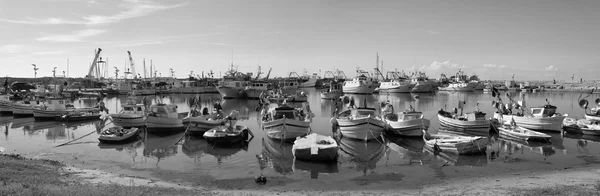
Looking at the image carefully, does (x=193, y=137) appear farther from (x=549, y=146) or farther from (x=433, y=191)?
(x=549, y=146)

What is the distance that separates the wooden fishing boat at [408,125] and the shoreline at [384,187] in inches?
350

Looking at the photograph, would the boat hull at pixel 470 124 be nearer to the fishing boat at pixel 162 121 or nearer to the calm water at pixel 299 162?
the calm water at pixel 299 162

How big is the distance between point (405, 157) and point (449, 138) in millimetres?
3334

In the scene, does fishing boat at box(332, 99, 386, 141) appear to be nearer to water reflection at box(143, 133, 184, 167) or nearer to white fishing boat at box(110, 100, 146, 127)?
water reflection at box(143, 133, 184, 167)

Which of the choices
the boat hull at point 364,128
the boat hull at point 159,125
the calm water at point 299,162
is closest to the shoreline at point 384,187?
the calm water at point 299,162

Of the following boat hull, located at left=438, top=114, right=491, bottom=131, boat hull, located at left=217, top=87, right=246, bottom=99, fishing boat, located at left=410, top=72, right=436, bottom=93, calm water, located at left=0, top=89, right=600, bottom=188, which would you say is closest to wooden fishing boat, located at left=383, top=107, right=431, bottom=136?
calm water, located at left=0, top=89, right=600, bottom=188

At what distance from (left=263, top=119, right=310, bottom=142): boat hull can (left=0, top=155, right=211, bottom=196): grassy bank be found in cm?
1068

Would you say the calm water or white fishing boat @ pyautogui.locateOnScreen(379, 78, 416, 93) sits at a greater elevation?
white fishing boat @ pyautogui.locateOnScreen(379, 78, 416, 93)

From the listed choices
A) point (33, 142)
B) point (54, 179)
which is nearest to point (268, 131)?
point (54, 179)

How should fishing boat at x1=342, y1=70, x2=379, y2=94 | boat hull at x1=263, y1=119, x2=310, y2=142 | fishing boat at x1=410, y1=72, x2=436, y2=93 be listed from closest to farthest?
boat hull at x1=263, y1=119, x2=310, y2=142
fishing boat at x1=342, y1=70, x2=379, y2=94
fishing boat at x1=410, y1=72, x2=436, y2=93

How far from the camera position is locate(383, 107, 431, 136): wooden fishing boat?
80.0 feet

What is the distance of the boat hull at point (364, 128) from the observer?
23.0 m

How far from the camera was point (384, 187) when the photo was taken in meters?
13.7

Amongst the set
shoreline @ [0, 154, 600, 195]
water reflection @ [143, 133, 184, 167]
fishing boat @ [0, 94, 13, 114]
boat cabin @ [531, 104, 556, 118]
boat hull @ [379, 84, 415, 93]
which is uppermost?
boat hull @ [379, 84, 415, 93]
